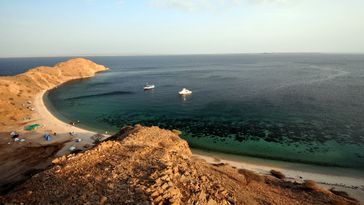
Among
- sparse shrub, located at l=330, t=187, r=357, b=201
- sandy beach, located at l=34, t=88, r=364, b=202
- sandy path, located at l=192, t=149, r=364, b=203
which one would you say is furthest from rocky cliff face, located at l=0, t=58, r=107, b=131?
sparse shrub, located at l=330, t=187, r=357, b=201

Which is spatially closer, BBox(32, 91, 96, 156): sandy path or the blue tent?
BBox(32, 91, 96, 156): sandy path

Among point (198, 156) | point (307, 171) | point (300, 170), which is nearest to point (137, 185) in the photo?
point (198, 156)

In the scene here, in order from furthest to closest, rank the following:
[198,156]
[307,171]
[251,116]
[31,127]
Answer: [251,116] < [31,127] < [198,156] < [307,171]

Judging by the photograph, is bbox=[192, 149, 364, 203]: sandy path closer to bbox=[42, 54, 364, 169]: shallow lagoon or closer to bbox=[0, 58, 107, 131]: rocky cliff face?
bbox=[42, 54, 364, 169]: shallow lagoon

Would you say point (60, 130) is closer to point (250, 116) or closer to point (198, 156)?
point (198, 156)

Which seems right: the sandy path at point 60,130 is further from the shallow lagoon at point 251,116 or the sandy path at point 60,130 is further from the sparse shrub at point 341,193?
the sparse shrub at point 341,193

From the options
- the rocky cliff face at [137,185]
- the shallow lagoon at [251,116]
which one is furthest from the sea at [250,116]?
the rocky cliff face at [137,185]

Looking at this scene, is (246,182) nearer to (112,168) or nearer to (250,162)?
(250,162)
